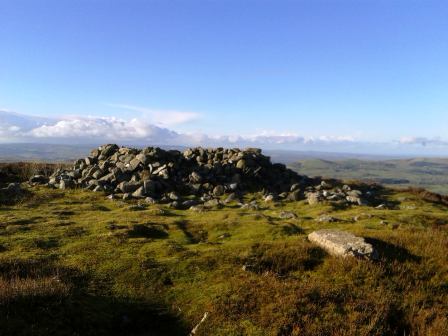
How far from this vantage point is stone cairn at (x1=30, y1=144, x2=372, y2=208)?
4000 cm

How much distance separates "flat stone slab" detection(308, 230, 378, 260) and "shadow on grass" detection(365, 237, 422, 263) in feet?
1.87

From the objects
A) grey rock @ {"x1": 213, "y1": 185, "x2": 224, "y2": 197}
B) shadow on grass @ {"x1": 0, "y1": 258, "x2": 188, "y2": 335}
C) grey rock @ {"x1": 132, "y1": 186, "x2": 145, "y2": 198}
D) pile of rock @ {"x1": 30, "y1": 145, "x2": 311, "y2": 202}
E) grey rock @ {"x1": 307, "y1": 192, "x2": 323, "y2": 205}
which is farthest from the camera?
pile of rock @ {"x1": 30, "y1": 145, "x2": 311, "y2": 202}

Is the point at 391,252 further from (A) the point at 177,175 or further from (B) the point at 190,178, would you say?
(A) the point at 177,175

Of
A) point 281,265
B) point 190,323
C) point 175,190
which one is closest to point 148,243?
point 281,265

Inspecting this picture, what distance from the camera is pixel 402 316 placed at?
1366cm

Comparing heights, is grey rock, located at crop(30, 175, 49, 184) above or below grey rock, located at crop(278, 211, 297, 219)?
above

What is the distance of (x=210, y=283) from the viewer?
15570 millimetres

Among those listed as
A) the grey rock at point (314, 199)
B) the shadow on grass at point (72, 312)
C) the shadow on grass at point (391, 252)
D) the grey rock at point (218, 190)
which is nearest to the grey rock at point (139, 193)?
the grey rock at point (218, 190)

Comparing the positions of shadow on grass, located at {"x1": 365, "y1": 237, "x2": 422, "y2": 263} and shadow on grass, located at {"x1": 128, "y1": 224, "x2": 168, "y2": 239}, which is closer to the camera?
shadow on grass, located at {"x1": 365, "y1": 237, "x2": 422, "y2": 263}

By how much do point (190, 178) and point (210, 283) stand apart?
2859 centimetres

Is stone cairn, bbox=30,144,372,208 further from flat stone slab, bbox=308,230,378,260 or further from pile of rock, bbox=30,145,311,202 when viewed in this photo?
flat stone slab, bbox=308,230,378,260

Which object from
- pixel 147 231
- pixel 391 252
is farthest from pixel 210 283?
pixel 147 231

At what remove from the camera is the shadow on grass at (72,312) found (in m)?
11.9

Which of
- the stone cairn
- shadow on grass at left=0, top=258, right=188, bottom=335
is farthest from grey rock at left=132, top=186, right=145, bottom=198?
shadow on grass at left=0, top=258, right=188, bottom=335
